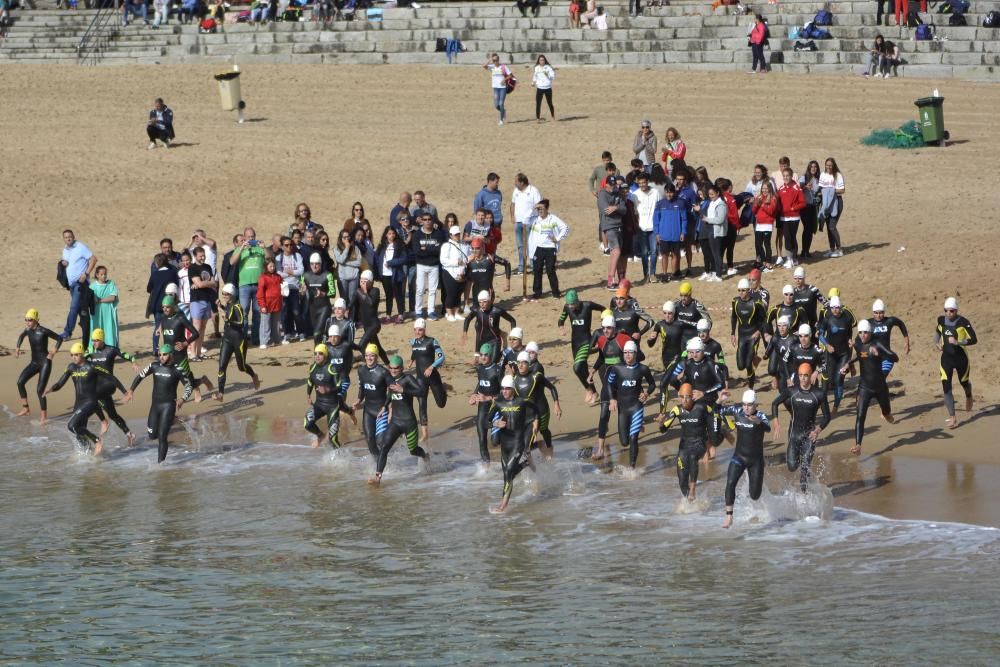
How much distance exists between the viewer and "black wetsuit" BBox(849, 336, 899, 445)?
61.5 ft

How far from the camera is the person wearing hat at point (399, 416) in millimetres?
18641

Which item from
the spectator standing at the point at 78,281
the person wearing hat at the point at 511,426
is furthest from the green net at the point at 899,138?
the person wearing hat at the point at 511,426

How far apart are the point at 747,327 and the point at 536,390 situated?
3.77 m

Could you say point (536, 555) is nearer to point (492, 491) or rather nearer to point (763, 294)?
point (492, 491)

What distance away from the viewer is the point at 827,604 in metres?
14.6

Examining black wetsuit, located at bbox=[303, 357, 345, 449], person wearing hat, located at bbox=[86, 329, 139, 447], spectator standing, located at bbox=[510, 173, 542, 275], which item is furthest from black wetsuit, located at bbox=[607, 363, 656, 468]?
spectator standing, located at bbox=[510, 173, 542, 275]

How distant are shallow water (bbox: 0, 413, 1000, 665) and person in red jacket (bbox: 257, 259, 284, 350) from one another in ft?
14.5

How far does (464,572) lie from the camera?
15.9 m

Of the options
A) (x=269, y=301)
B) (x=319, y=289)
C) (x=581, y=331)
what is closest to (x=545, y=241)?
(x=319, y=289)

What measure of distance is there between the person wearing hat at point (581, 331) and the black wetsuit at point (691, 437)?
10.4 feet

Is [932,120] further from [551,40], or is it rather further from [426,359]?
[426,359]

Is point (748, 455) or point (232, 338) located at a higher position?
point (232, 338)

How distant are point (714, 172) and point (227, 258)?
12.0 meters

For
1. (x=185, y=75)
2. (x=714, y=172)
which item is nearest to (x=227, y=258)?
(x=714, y=172)
